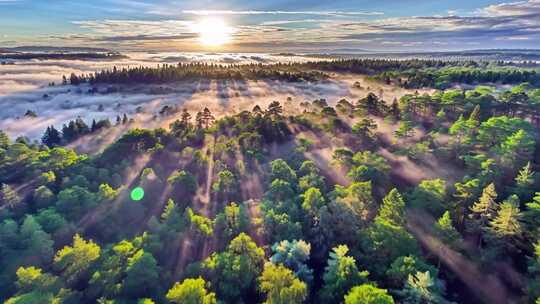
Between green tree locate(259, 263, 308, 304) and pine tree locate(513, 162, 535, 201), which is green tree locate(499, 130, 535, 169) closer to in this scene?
pine tree locate(513, 162, 535, 201)

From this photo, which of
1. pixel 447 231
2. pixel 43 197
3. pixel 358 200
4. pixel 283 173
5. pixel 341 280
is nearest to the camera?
pixel 341 280

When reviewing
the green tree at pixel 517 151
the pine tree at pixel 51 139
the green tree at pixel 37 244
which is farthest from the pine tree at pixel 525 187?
the pine tree at pixel 51 139

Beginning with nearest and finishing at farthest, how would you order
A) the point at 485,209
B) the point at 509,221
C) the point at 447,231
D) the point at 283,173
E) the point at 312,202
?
the point at 509,221
the point at 447,231
the point at 485,209
the point at 312,202
the point at 283,173

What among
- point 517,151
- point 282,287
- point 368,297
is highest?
point 517,151

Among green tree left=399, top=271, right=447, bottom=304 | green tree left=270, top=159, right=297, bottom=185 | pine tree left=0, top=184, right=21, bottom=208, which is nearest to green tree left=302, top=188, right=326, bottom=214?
green tree left=270, top=159, right=297, bottom=185

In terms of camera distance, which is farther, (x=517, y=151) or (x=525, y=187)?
(x=517, y=151)

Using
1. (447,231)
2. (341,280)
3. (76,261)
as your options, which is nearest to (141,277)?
(76,261)

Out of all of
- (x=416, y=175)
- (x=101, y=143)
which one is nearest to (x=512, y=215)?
(x=416, y=175)

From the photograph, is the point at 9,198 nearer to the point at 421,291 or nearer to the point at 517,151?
the point at 421,291
